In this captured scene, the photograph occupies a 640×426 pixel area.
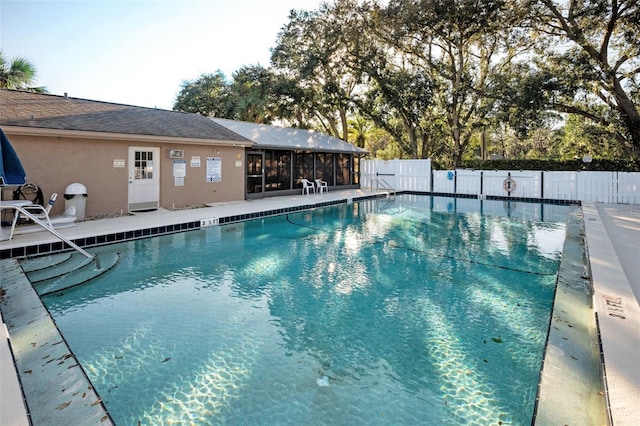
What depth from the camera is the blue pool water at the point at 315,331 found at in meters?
2.26

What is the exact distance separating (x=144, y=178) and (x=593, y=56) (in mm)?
Result: 16489

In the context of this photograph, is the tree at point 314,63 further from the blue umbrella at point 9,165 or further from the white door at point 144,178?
the blue umbrella at point 9,165

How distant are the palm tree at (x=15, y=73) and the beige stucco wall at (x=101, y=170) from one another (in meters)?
7.64

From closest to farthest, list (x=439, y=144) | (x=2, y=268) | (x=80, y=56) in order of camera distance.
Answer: (x=2, y=268), (x=80, y=56), (x=439, y=144)

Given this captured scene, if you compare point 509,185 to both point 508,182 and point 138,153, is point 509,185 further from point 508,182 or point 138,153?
point 138,153

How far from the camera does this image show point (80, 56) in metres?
11.6

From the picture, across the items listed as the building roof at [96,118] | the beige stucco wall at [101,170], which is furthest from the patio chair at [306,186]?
the beige stucco wall at [101,170]

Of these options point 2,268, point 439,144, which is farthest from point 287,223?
point 439,144

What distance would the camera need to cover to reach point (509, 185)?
14367mm

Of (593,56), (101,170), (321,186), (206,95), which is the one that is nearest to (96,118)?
(101,170)

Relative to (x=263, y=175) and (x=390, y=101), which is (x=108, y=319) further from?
(x=390, y=101)

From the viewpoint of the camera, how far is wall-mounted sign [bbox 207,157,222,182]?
10781 mm

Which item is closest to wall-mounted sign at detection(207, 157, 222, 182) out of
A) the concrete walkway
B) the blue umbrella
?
the blue umbrella

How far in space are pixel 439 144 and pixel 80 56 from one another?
19.1 meters
